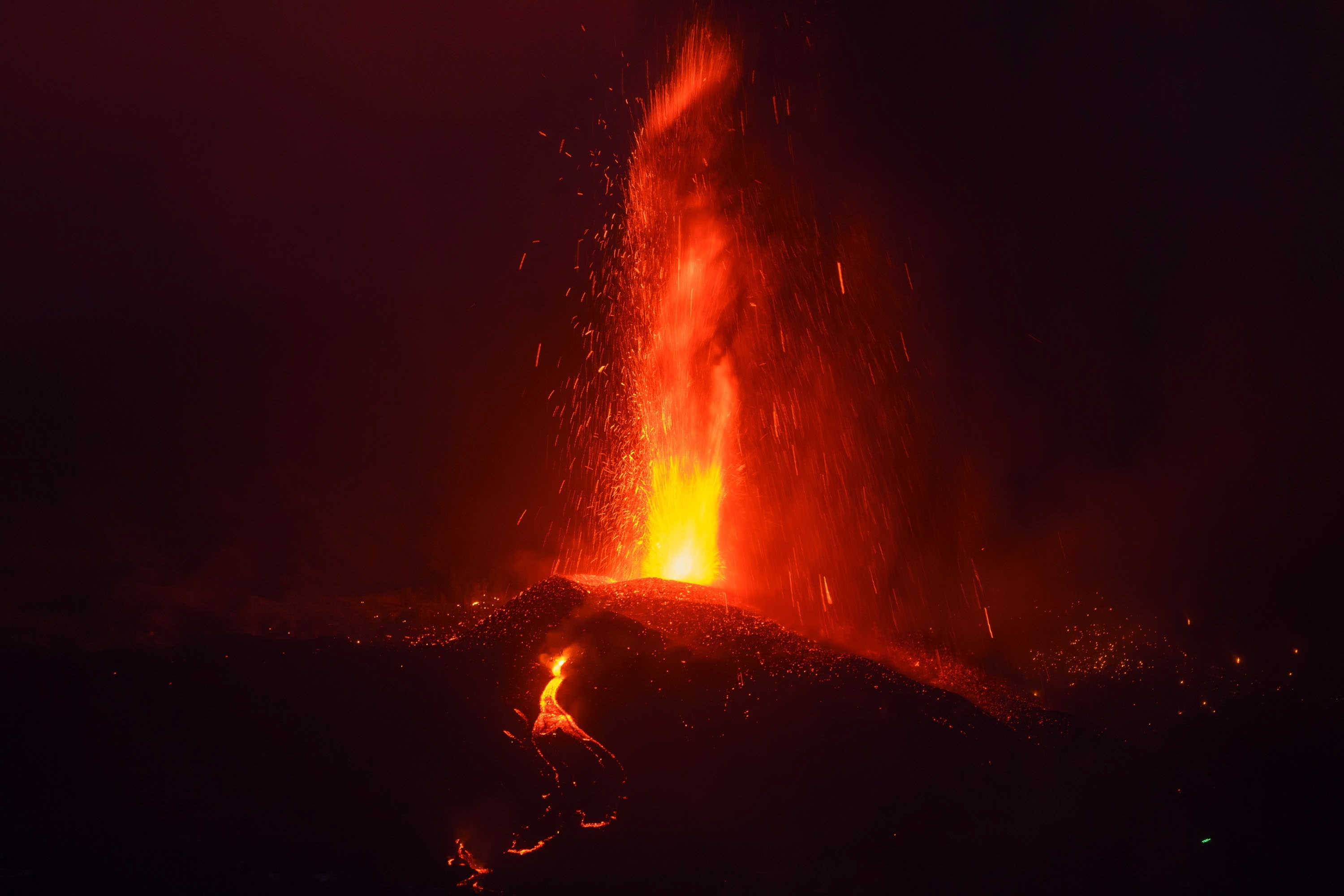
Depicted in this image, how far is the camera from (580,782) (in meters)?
5.68

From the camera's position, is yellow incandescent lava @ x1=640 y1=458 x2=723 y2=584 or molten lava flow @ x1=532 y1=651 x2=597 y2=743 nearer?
molten lava flow @ x1=532 y1=651 x2=597 y2=743

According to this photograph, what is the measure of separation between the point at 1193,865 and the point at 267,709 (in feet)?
25.5

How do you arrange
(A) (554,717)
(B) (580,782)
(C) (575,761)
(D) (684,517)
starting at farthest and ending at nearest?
1. (D) (684,517)
2. (A) (554,717)
3. (C) (575,761)
4. (B) (580,782)

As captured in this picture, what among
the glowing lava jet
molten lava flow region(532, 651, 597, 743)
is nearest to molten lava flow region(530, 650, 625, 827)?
molten lava flow region(532, 651, 597, 743)

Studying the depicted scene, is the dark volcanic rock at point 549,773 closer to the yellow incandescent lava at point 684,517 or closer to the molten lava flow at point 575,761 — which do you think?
the molten lava flow at point 575,761

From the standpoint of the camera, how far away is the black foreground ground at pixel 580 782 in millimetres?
4965

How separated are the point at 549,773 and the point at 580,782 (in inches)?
9.9

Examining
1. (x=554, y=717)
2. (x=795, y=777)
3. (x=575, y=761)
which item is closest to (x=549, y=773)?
(x=575, y=761)

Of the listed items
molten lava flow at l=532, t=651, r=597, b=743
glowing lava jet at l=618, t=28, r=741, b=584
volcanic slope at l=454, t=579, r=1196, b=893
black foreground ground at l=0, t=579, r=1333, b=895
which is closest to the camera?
black foreground ground at l=0, t=579, r=1333, b=895

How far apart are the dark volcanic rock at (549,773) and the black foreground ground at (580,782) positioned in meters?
0.02

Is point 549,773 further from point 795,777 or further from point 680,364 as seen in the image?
point 680,364

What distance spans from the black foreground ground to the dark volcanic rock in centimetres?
2

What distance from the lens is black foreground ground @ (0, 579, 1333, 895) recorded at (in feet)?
16.3

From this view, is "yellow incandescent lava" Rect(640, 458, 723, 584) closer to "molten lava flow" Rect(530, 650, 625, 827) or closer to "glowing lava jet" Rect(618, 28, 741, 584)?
"glowing lava jet" Rect(618, 28, 741, 584)
